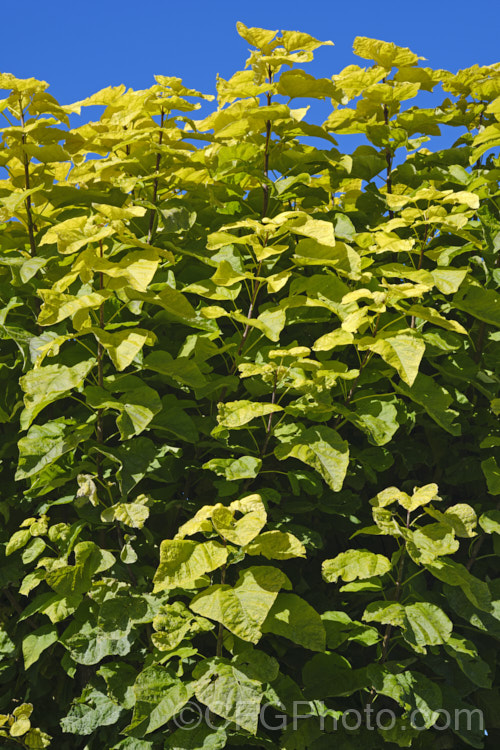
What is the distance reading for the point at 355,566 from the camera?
2.42 m

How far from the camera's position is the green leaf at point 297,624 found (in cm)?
230

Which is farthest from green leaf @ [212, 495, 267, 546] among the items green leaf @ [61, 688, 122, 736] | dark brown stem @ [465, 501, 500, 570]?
dark brown stem @ [465, 501, 500, 570]

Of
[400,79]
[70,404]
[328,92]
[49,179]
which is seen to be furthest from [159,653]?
[400,79]

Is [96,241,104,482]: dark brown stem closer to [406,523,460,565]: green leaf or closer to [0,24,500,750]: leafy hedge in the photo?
[0,24,500,750]: leafy hedge

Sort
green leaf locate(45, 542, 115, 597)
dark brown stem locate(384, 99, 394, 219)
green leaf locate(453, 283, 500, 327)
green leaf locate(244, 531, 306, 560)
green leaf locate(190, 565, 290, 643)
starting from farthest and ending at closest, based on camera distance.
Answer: dark brown stem locate(384, 99, 394, 219), green leaf locate(453, 283, 500, 327), green leaf locate(45, 542, 115, 597), green leaf locate(244, 531, 306, 560), green leaf locate(190, 565, 290, 643)

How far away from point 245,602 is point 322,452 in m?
0.53

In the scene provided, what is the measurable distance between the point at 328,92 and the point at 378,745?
2.37 metres

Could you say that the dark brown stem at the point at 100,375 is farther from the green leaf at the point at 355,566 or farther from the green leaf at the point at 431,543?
the green leaf at the point at 431,543

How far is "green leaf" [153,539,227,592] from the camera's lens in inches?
86.0

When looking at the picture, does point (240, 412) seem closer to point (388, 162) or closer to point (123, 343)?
point (123, 343)

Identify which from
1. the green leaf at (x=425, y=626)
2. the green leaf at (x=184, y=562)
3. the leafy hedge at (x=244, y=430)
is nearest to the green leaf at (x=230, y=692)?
the leafy hedge at (x=244, y=430)

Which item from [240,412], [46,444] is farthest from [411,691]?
[46,444]

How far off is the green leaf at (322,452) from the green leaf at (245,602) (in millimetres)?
340

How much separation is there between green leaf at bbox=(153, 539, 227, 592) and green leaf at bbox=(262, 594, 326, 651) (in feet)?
0.93
